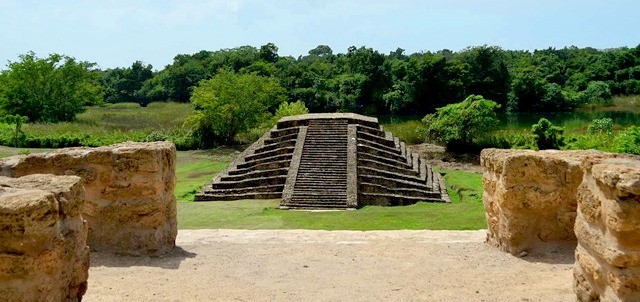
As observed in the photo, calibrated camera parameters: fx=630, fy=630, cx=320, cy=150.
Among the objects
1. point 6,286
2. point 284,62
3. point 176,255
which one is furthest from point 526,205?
point 284,62

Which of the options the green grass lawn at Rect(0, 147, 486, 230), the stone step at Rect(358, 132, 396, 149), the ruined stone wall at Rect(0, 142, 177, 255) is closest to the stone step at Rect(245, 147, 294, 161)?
the stone step at Rect(358, 132, 396, 149)

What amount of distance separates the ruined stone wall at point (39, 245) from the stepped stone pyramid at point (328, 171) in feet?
46.1

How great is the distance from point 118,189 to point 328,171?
1425 centimetres

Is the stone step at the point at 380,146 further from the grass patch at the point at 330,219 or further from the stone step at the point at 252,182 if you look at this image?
the grass patch at the point at 330,219

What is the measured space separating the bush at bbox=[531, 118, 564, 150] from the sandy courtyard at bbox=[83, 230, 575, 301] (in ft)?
80.0

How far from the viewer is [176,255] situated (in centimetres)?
796

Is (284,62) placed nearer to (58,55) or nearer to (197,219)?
(58,55)

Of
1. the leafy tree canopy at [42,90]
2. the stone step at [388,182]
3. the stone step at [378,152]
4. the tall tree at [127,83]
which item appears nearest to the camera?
the stone step at [388,182]

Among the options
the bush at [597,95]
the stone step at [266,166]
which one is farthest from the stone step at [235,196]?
the bush at [597,95]

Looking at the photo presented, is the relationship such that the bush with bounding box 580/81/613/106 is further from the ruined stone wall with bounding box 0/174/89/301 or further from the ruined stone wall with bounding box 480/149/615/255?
the ruined stone wall with bounding box 0/174/89/301

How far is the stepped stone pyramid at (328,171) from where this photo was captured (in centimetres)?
2066

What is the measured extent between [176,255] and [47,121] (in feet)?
149

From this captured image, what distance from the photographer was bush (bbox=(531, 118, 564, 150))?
31.6 metres

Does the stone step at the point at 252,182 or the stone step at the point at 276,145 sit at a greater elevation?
the stone step at the point at 276,145
